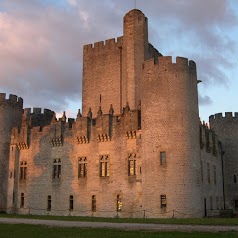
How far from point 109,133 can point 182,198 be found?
32.1ft

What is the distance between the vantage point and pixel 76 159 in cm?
4031

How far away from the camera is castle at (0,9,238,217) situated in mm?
33562

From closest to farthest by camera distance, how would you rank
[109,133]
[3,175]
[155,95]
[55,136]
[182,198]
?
[182,198]
[155,95]
[109,133]
[55,136]
[3,175]

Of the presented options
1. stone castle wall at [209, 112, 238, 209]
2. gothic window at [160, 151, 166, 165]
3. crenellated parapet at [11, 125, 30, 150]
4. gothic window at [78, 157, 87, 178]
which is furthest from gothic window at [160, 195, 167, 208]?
crenellated parapet at [11, 125, 30, 150]

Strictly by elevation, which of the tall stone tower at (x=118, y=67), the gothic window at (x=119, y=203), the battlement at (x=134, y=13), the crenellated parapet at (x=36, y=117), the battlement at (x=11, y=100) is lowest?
the gothic window at (x=119, y=203)

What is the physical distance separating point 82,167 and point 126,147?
546cm

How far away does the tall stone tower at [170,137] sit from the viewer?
3281 centimetres

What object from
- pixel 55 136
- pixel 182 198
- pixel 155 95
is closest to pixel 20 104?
pixel 55 136

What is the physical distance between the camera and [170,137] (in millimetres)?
33656

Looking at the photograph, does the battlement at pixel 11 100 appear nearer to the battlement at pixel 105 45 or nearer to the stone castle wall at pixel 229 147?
the battlement at pixel 105 45

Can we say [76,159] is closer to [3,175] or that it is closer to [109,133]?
[109,133]

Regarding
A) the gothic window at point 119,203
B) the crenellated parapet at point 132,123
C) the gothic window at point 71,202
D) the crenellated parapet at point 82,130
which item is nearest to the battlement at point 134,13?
the crenellated parapet at point 82,130

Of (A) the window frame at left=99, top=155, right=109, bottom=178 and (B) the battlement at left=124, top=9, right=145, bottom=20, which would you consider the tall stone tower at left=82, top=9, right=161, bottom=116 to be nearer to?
(B) the battlement at left=124, top=9, right=145, bottom=20

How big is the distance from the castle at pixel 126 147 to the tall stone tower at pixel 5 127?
0.37ft
